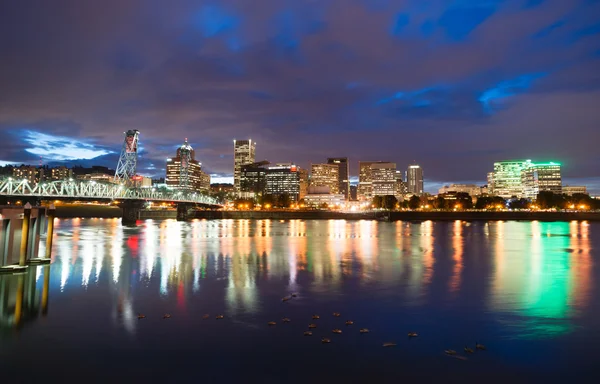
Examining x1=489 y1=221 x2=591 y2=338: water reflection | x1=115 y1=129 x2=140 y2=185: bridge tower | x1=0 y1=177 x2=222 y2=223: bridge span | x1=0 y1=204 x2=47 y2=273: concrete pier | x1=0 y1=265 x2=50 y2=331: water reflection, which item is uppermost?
x1=115 y1=129 x2=140 y2=185: bridge tower

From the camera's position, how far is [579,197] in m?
194

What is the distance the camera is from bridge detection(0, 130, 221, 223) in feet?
288

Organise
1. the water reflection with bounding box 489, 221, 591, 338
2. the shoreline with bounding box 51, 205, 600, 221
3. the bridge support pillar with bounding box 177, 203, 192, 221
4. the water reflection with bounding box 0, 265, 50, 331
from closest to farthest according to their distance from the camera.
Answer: the water reflection with bounding box 0, 265, 50, 331 < the water reflection with bounding box 489, 221, 591, 338 < the bridge support pillar with bounding box 177, 203, 192, 221 < the shoreline with bounding box 51, 205, 600, 221

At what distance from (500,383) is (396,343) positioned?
10.5ft

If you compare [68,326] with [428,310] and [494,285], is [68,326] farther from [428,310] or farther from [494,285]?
[494,285]

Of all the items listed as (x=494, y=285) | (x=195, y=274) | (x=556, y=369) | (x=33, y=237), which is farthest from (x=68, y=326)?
(x=494, y=285)

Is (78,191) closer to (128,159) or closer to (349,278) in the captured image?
(128,159)

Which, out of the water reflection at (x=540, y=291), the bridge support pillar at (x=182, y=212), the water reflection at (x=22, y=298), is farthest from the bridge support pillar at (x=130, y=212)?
the water reflection at (x=540, y=291)

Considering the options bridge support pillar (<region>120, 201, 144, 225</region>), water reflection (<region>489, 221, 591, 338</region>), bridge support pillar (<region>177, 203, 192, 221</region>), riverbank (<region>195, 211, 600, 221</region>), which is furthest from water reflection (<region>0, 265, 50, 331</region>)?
riverbank (<region>195, 211, 600, 221</region>)

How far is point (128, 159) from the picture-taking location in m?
167

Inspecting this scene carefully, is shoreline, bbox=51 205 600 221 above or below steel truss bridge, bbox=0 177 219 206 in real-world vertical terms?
below

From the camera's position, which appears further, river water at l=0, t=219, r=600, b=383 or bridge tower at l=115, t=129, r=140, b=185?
bridge tower at l=115, t=129, r=140, b=185

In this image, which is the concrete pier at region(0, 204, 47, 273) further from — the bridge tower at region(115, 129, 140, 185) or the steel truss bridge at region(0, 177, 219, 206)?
the bridge tower at region(115, 129, 140, 185)

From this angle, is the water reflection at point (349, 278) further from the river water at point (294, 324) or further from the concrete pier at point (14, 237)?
the concrete pier at point (14, 237)
